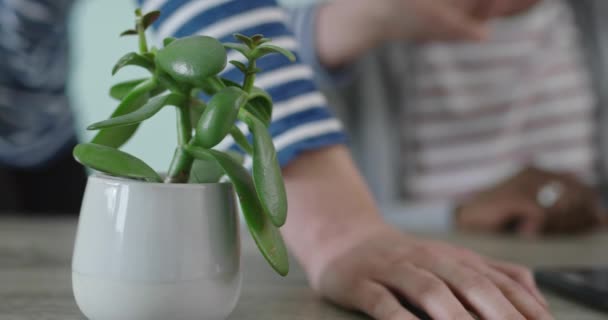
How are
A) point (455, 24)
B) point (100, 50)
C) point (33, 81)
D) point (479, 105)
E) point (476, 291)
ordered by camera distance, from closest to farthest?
point (476, 291), point (455, 24), point (33, 81), point (479, 105), point (100, 50)

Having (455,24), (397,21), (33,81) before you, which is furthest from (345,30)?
(33,81)

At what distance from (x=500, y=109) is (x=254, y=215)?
124 centimetres

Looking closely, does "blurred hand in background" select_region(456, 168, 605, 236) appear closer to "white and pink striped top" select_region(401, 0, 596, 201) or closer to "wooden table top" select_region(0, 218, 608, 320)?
"wooden table top" select_region(0, 218, 608, 320)

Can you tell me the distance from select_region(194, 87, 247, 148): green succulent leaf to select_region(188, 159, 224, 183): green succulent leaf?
0.04 meters

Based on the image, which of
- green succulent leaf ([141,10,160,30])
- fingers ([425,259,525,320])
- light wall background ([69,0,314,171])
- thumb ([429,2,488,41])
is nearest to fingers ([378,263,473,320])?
fingers ([425,259,525,320])

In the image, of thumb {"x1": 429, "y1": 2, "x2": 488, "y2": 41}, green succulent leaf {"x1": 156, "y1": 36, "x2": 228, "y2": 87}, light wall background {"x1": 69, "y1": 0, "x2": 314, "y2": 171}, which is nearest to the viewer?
green succulent leaf {"x1": 156, "y1": 36, "x2": 228, "y2": 87}

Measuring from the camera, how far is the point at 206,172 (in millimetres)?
351

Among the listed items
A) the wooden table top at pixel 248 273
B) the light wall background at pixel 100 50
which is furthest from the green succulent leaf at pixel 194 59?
the light wall background at pixel 100 50

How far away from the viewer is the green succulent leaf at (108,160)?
31cm

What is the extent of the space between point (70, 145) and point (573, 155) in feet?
3.67

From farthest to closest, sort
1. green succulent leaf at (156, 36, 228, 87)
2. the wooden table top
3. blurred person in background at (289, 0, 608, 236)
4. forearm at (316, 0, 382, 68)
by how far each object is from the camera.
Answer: blurred person in background at (289, 0, 608, 236) < forearm at (316, 0, 382, 68) < the wooden table top < green succulent leaf at (156, 36, 228, 87)

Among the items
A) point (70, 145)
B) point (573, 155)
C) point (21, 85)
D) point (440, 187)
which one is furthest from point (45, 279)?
point (573, 155)

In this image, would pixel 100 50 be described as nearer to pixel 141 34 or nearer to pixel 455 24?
pixel 455 24

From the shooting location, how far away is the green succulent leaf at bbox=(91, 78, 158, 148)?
35cm
